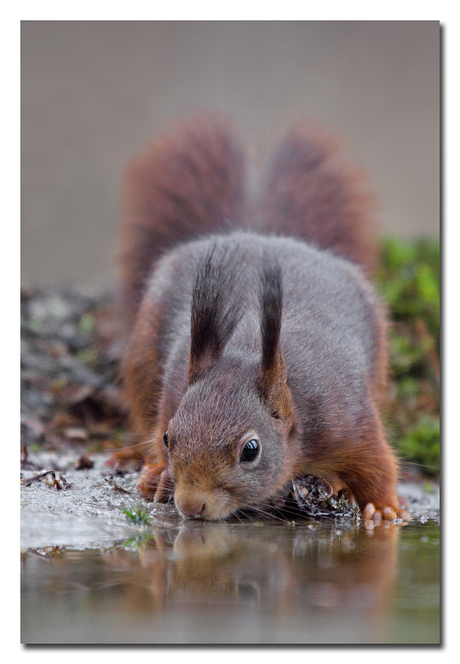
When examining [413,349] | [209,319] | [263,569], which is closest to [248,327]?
[209,319]

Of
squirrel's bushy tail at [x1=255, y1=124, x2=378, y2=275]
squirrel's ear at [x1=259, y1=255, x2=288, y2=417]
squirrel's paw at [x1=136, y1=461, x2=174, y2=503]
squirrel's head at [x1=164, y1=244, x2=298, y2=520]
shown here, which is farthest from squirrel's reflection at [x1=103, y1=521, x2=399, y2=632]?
squirrel's bushy tail at [x1=255, y1=124, x2=378, y2=275]

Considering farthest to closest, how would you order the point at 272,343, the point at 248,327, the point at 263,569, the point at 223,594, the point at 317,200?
the point at 317,200 < the point at 248,327 < the point at 272,343 < the point at 263,569 < the point at 223,594

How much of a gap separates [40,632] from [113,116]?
6.44 feet

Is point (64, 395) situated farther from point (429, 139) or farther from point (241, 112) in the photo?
point (429, 139)

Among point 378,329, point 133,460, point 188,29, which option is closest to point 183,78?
point 188,29

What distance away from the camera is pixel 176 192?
4062 millimetres

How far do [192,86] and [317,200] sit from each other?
117 centimetres

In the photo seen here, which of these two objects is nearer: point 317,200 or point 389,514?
point 389,514

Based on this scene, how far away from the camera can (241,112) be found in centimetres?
368

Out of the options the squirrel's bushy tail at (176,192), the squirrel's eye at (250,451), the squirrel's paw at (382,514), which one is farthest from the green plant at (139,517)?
the squirrel's bushy tail at (176,192)

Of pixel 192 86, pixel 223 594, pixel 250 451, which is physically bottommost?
pixel 223 594

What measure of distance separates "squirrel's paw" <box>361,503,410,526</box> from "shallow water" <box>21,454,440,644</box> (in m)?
0.47

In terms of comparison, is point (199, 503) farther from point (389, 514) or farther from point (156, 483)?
point (389, 514)

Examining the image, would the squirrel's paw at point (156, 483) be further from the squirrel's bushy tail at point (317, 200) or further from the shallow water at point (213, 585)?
the squirrel's bushy tail at point (317, 200)
